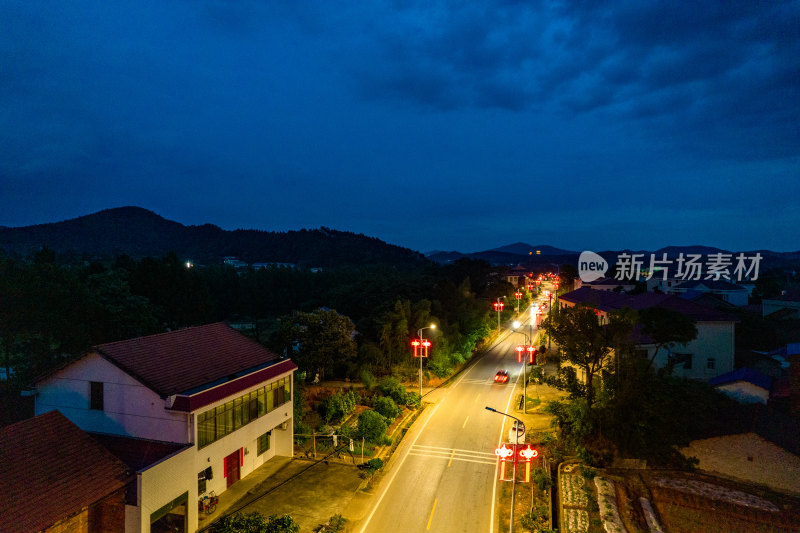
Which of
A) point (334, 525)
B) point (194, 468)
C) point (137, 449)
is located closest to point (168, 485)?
point (194, 468)

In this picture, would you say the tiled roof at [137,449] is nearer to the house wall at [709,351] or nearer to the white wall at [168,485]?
the white wall at [168,485]

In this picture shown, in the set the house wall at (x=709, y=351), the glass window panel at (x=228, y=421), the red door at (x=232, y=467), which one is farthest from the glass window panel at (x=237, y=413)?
the house wall at (x=709, y=351)

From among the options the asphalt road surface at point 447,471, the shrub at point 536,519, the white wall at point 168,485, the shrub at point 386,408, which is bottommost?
the asphalt road surface at point 447,471

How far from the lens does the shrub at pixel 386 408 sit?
3219cm

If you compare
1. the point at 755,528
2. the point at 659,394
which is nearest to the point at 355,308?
the point at 659,394

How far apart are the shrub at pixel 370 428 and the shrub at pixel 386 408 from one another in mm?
4092

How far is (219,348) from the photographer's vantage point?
79.6 feet

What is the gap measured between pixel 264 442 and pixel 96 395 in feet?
30.9

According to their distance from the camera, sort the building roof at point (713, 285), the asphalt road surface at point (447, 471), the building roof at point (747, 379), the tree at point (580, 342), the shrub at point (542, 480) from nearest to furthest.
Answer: the asphalt road surface at point (447, 471)
the shrub at point (542, 480)
the tree at point (580, 342)
the building roof at point (747, 379)
the building roof at point (713, 285)

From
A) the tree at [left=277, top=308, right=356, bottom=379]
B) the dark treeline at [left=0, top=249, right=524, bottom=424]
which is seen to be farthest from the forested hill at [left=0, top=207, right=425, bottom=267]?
the tree at [left=277, top=308, right=356, bottom=379]

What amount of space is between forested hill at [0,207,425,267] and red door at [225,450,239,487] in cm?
9998

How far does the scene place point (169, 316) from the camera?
4997 cm

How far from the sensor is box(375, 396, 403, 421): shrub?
32.2m

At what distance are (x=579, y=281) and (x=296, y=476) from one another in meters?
87.7
